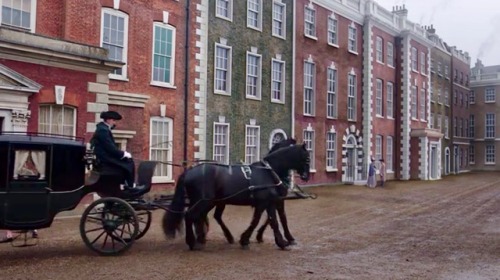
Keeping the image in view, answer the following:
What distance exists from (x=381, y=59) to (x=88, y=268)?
31.3 meters

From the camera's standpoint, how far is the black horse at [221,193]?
979 cm

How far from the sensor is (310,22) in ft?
94.5

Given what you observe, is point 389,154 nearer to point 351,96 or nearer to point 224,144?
point 351,96

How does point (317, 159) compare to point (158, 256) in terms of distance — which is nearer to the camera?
point (158, 256)

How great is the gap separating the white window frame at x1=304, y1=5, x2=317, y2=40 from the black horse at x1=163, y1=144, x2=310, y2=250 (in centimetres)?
1924

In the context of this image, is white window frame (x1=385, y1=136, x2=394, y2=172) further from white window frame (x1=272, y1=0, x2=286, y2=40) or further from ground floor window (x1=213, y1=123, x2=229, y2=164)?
ground floor window (x1=213, y1=123, x2=229, y2=164)

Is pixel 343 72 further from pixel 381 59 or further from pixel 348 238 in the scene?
pixel 348 238

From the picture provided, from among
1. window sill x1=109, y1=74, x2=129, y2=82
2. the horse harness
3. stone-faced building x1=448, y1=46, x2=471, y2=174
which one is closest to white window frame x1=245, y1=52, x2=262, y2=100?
window sill x1=109, y1=74, x2=129, y2=82

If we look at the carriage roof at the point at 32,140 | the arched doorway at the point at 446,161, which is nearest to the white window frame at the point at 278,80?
the carriage roof at the point at 32,140

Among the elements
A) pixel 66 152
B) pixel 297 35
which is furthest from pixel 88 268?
pixel 297 35

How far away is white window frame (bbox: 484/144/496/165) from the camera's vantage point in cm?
6025

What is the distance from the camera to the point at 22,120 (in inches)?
531

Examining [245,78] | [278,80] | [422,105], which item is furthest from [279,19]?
[422,105]

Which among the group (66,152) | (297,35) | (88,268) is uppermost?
(297,35)
